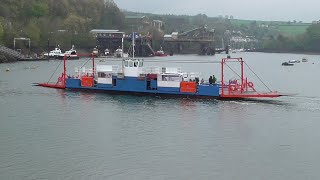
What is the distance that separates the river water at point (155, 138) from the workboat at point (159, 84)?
1190mm

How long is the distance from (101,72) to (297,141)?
2433cm

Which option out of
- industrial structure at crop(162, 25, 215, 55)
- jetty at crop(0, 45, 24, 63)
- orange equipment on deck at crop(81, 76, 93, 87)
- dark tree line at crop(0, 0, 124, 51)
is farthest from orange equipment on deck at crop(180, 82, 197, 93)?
industrial structure at crop(162, 25, 215, 55)

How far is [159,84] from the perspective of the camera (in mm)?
50875

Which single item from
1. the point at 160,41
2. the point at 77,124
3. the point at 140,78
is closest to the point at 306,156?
the point at 77,124

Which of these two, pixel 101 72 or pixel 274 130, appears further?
pixel 101 72

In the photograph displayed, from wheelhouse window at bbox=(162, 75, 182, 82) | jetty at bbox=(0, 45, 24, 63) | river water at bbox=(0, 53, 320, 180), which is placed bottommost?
river water at bbox=(0, 53, 320, 180)

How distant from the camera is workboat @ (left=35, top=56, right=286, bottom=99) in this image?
1945 inches

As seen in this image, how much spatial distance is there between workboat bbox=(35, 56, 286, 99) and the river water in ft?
3.90

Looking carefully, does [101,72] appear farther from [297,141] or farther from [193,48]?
[193,48]

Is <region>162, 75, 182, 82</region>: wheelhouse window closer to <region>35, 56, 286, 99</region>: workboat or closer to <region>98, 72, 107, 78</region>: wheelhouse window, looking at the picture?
<region>35, 56, 286, 99</region>: workboat

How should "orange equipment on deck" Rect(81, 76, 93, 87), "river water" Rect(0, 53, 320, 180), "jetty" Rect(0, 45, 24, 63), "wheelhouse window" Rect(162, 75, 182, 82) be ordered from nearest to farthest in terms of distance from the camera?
1. "river water" Rect(0, 53, 320, 180)
2. "wheelhouse window" Rect(162, 75, 182, 82)
3. "orange equipment on deck" Rect(81, 76, 93, 87)
4. "jetty" Rect(0, 45, 24, 63)

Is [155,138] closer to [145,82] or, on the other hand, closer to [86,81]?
[145,82]

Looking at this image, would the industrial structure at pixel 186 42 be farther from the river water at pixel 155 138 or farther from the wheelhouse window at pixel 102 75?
the river water at pixel 155 138

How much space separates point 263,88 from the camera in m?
62.5
